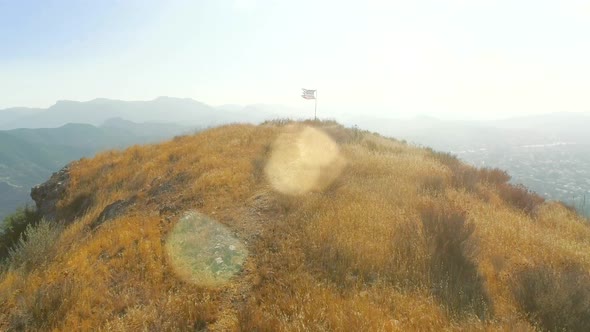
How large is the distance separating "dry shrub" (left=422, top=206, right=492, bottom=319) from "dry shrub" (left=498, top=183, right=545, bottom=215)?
526 cm

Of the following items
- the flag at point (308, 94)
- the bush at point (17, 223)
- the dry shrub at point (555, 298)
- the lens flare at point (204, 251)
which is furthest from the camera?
the flag at point (308, 94)

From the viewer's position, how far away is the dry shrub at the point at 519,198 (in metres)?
10.5

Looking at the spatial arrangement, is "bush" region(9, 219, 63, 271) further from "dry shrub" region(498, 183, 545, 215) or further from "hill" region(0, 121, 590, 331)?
"dry shrub" region(498, 183, 545, 215)

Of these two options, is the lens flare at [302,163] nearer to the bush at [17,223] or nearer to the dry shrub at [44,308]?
the dry shrub at [44,308]

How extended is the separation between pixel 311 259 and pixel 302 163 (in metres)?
6.89

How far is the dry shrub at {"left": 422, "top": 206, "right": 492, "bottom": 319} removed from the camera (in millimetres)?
4602

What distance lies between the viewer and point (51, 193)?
15.9 meters

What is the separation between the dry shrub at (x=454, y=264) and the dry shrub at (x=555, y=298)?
584mm

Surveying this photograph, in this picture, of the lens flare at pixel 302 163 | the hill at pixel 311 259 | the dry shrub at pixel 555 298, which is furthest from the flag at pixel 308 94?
the dry shrub at pixel 555 298

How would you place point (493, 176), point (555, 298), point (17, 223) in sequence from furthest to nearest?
point (17, 223) < point (493, 176) < point (555, 298)

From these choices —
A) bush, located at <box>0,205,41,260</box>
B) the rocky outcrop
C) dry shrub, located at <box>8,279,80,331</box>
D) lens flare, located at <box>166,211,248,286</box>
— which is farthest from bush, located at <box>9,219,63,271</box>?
bush, located at <box>0,205,41,260</box>

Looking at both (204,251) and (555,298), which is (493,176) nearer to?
(555,298)

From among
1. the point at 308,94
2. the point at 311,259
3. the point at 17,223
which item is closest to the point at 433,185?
the point at 311,259

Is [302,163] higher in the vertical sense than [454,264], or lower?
higher
